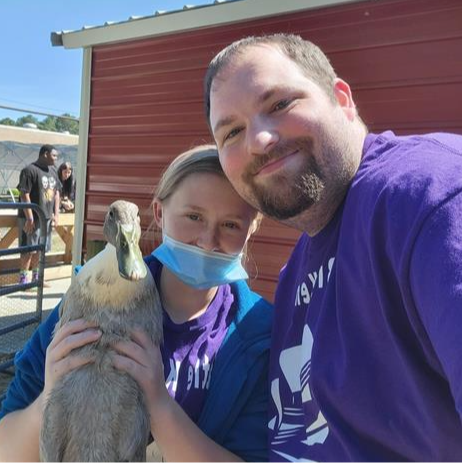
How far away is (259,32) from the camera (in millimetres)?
5746

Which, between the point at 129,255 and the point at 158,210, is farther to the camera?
the point at 158,210

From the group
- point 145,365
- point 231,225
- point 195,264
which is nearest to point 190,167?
point 231,225

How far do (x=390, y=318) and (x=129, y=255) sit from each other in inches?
38.5

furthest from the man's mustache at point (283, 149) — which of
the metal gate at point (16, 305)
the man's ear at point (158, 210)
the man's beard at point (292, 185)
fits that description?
the metal gate at point (16, 305)

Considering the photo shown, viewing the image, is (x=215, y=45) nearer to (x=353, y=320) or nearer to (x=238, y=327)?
(x=238, y=327)

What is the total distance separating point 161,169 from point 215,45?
1867 mm

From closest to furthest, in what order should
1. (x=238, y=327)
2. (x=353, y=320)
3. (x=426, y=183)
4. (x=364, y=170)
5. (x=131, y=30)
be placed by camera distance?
(x=426, y=183) < (x=353, y=320) < (x=364, y=170) < (x=238, y=327) < (x=131, y=30)

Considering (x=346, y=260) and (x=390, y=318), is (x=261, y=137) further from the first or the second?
(x=390, y=318)

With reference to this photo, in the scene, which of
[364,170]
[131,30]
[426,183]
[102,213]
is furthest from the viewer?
[102,213]

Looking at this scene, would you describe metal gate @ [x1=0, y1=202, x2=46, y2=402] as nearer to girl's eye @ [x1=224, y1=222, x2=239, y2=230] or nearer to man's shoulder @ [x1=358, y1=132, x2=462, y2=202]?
girl's eye @ [x1=224, y1=222, x2=239, y2=230]

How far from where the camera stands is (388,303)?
3.82 feet

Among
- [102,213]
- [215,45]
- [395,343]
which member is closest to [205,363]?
[395,343]

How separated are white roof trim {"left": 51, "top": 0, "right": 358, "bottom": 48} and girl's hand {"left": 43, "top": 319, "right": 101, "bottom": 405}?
4.64 m

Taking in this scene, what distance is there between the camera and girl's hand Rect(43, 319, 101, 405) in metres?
1.74
